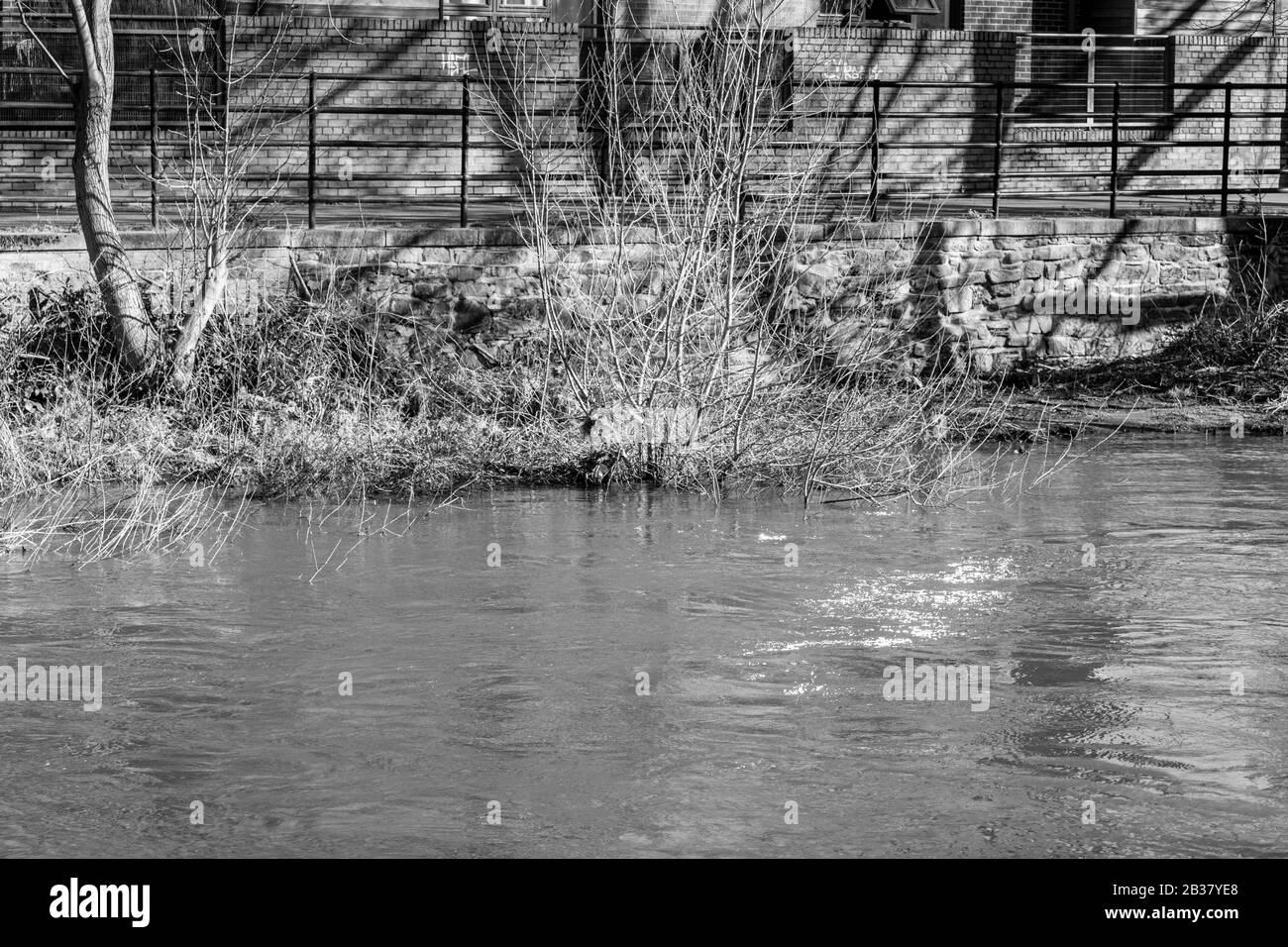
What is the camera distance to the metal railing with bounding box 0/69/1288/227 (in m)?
14.8

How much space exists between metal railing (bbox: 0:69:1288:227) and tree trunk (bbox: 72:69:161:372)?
454 millimetres

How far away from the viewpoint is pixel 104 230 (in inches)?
512

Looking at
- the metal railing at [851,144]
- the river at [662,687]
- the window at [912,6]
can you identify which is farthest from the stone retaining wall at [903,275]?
the window at [912,6]

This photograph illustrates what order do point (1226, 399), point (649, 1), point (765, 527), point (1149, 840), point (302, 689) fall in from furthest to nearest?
point (649, 1) < point (1226, 399) < point (765, 527) < point (302, 689) < point (1149, 840)

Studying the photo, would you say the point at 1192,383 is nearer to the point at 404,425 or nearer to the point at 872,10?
the point at 872,10

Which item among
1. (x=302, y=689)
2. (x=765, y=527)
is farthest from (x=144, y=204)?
(x=302, y=689)

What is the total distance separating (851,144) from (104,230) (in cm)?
816

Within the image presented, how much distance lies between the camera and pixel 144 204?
1594cm

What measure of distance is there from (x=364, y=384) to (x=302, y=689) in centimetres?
591

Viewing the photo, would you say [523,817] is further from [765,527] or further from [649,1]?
[649,1]

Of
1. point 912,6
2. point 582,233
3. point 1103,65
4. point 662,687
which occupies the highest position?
point 912,6

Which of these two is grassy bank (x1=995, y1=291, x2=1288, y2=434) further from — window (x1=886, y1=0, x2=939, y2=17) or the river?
window (x1=886, y1=0, x2=939, y2=17)

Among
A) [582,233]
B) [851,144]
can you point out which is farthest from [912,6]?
[582,233]

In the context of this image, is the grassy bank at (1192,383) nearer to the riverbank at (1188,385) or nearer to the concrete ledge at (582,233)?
the riverbank at (1188,385)
